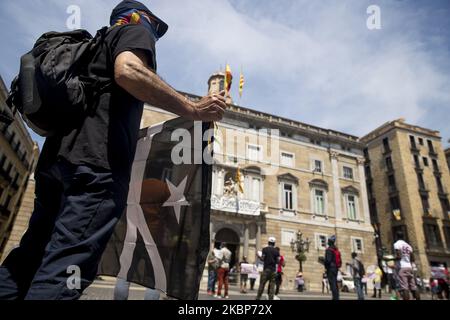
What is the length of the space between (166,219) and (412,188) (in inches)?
1427

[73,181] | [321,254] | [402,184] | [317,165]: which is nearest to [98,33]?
[73,181]

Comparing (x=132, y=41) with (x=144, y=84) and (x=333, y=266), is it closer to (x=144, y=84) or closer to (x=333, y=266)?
(x=144, y=84)

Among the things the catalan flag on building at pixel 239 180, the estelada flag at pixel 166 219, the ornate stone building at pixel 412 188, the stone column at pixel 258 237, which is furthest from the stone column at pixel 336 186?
the estelada flag at pixel 166 219

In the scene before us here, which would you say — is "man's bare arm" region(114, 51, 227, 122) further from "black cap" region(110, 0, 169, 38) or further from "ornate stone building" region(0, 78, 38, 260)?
"ornate stone building" region(0, 78, 38, 260)

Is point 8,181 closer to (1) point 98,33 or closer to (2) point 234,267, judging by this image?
(2) point 234,267

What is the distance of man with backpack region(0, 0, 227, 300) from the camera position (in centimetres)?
111

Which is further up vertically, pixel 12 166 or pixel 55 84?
pixel 12 166

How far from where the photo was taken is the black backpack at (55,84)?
1.16m

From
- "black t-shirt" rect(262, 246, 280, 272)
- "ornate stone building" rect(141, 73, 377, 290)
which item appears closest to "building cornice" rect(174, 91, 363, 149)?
"ornate stone building" rect(141, 73, 377, 290)

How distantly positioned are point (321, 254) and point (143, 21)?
2402 centimetres

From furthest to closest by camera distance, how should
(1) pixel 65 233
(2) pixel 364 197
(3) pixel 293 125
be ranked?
(2) pixel 364 197
(3) pixel 293 125
(1) pixel 65 233

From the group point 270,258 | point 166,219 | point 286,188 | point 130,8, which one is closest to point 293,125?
point 286,188

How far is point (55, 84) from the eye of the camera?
3.78 feet

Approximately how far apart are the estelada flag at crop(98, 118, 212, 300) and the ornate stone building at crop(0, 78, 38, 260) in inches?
1052
